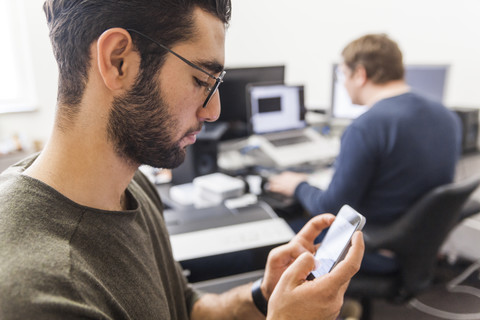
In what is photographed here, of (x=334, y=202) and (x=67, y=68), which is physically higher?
(x=67, y=68)

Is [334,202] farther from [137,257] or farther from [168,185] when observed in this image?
[137,257]

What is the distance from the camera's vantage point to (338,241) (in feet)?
2.30

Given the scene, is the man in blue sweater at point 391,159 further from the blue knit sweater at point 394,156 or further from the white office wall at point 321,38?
the white office wall at point 321,38

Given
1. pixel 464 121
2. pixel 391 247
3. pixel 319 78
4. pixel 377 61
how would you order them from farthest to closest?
1. pixel 319 78
2. pixel 464 121
3. pixel 377 61
4. pixel 391 247

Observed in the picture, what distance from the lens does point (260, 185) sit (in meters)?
1.66

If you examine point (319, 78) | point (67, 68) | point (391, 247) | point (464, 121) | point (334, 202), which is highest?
point (67, 68)

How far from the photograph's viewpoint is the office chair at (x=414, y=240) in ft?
3.98

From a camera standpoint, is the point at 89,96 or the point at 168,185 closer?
the point at 89,96

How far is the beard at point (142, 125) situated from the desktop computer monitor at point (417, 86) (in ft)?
5.18

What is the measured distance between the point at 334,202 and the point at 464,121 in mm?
1181

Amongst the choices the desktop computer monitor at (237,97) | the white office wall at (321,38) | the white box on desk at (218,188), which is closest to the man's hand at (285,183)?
the white box on desk at (218,188)

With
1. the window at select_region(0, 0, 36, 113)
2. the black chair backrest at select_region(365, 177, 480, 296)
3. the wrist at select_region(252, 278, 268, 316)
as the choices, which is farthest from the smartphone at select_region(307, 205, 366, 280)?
the window at select_region(0, 0, 36, 113)

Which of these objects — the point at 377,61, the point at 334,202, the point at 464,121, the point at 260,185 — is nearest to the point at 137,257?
the point at 334,202

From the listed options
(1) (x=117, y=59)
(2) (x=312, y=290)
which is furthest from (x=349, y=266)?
→ (1) (x=117, y=59)
